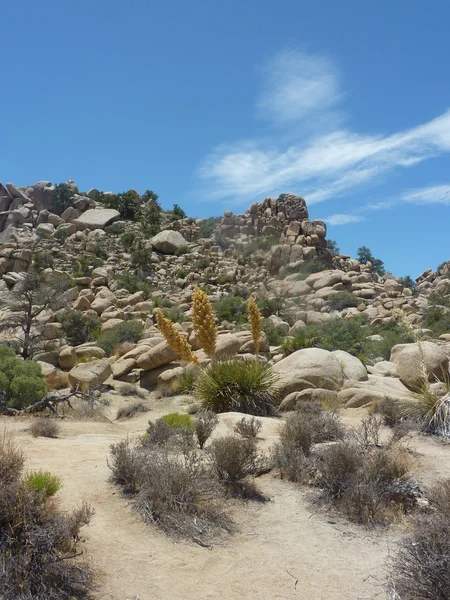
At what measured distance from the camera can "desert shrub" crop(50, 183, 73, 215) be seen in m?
53.7

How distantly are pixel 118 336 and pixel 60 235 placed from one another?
24614 mm

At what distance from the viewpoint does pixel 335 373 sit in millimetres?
14367

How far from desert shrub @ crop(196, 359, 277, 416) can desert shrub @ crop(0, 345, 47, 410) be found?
3.96 meters

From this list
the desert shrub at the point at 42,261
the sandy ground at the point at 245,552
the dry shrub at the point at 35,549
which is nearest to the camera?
the dry shrub at the point at 35,549

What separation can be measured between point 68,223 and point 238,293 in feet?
69.3

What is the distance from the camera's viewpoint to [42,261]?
39.2m

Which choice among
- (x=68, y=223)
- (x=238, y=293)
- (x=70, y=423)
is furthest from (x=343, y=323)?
(x=68, y=223)

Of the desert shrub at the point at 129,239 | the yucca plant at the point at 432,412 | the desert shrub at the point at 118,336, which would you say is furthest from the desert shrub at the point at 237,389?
the desert shrub at the point at 129,239

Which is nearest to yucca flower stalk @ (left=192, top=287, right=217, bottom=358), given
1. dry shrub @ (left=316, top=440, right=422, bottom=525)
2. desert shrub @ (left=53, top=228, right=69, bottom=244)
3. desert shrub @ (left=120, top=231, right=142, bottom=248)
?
dry shrub @ (left=316, top=440, right=422, bottom=525)

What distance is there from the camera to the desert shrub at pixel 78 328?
91.1 feet

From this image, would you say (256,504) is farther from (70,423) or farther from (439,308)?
(439,308)

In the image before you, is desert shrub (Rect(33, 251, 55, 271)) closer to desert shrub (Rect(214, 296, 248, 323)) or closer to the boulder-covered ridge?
the boulder-covered ridge

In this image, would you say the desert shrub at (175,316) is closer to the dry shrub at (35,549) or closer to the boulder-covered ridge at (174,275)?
the boulder-covered ridge at (174,275)

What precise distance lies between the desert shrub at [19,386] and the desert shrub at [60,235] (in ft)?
110
